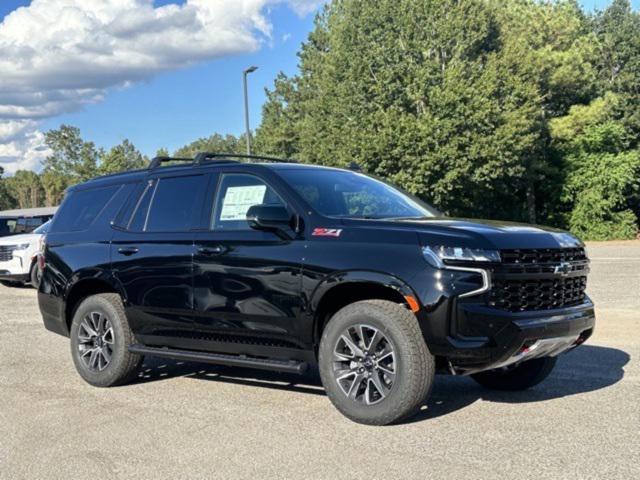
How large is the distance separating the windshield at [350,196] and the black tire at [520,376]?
4.86 feet

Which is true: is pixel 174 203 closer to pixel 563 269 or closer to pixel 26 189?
pixel 563 269

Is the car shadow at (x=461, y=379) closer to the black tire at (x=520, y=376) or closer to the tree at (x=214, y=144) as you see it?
the black tire at (x=520, y=376)

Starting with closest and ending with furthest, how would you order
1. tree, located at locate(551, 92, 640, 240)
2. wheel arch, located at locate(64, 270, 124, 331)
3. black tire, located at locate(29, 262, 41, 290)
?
wheel arch, located at locate(64, 270, 124, 331) → black tire, located at locate(29, 262, 41, 290) → tree, located at locate(551, 92, 640, 240)

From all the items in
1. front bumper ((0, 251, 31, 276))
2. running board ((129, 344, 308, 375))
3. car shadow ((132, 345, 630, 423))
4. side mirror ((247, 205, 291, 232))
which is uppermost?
side mirror ((247, 205, 291, 232))

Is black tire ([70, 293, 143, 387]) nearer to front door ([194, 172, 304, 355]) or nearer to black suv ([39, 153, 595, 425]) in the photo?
black suv ([39, 153, 595, 425])

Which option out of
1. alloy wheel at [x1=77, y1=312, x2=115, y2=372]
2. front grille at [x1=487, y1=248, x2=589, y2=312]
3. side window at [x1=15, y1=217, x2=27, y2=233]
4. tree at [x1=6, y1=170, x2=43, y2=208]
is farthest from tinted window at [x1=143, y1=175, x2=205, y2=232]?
tree at [x1=6, y1=170, x2=43, y2=208]

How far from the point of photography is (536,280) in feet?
16.0

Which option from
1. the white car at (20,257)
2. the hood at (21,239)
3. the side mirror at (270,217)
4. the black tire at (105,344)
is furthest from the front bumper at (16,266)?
the side mirror at (270,217)

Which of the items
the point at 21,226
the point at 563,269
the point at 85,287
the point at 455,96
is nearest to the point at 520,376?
the point at 563,269

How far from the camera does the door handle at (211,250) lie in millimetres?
5734

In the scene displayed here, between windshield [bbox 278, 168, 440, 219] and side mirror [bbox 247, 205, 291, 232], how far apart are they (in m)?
0.28

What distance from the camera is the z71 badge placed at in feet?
17.0

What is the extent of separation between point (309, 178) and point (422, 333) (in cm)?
181

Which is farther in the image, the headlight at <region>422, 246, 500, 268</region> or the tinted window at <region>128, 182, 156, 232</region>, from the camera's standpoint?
the tinted window at <region>128, 182, 156, 232</region>
